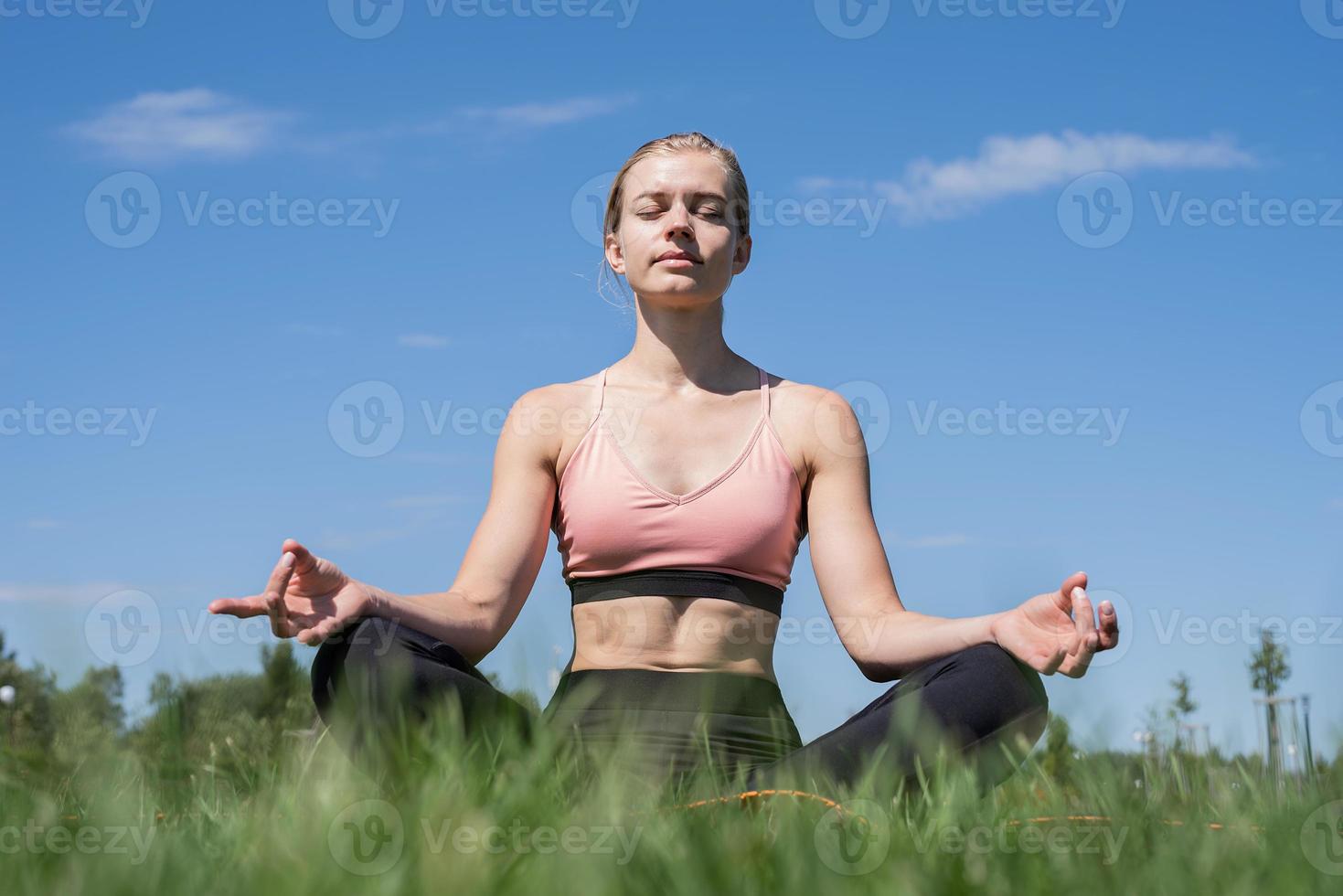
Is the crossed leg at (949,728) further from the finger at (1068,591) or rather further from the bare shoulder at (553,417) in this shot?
the bare shoulder at (553,417)

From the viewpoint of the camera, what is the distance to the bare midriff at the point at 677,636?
4.41 metres

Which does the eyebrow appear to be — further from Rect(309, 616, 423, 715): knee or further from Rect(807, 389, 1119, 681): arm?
Rect(309, 616, 423, 715): knee

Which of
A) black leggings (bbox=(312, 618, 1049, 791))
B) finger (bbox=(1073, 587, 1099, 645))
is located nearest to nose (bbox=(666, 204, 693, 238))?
black leggings (bbox=(312, 618, 1049, 791))

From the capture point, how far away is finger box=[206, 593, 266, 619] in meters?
3.60

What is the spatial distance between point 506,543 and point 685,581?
2.36ft

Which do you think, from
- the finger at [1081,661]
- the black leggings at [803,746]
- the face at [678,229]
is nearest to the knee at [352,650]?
the black leggings at [803,746]

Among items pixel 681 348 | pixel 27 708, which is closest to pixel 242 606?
pixel 681 348

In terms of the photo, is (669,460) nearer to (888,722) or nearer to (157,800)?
(888,722)

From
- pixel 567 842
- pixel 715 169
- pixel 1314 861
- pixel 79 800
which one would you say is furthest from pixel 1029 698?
pixel 79 800

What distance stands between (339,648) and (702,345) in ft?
6.44

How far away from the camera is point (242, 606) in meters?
3.67

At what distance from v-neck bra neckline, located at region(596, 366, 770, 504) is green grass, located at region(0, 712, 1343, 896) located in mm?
1466

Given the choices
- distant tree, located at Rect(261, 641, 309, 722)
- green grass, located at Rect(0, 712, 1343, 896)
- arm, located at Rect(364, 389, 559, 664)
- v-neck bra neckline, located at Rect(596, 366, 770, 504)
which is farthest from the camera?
distant tree, located at Rect(261, 641, 309, 722)

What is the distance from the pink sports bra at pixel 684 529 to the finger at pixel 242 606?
4.23 ft
